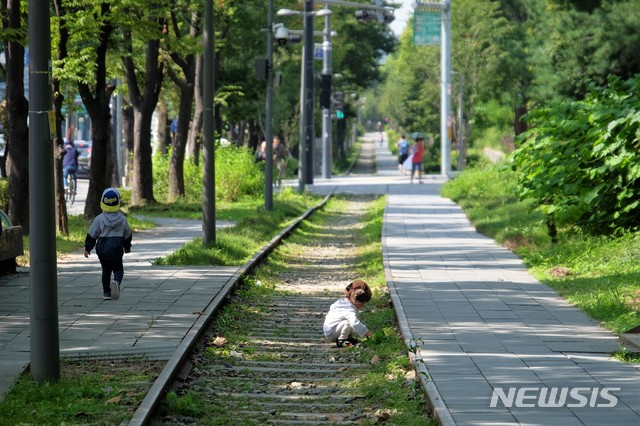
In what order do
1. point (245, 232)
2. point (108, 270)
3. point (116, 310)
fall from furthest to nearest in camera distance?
1. point (245, 232)
2. point (108, 270)
3. point (116, 310)

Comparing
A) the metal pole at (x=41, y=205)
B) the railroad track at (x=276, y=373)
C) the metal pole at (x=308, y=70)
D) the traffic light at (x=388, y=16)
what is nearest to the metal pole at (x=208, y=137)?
the railroad track at (x=276, y=373)

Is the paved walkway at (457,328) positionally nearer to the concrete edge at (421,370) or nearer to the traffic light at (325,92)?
the concrete edge at (421,370)

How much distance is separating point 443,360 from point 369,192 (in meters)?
36.0

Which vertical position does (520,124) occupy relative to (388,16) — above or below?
below

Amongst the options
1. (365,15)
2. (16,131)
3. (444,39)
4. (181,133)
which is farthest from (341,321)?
(444,39)

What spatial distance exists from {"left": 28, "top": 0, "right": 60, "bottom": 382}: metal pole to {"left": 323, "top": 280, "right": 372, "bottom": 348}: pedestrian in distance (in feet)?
11.7

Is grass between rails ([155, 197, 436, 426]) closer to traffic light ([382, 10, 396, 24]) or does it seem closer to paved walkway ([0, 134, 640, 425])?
paved walkway ([0, 134, 640, 425])

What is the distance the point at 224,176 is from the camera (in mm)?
37688

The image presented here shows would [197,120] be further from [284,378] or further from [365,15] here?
[284,378]

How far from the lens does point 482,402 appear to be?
8.55 m

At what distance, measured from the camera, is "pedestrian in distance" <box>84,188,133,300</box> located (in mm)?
14281

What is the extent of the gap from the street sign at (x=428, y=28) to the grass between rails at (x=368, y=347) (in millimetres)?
25759

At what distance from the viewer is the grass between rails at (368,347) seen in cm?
893

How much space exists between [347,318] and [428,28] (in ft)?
125
